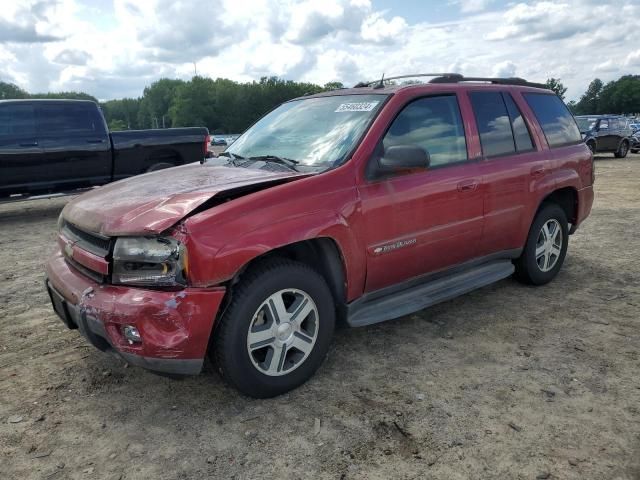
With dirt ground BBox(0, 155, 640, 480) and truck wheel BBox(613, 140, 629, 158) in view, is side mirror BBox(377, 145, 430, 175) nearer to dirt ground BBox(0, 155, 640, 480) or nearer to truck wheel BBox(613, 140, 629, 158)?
dirt ground BBox(0, 155, 640, 480)

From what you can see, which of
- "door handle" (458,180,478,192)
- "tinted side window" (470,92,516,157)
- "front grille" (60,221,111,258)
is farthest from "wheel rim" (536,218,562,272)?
"front grille" (60,221,111,258)

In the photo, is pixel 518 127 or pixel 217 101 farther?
pixel 217 101

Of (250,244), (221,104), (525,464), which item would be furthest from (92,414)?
(221,104)

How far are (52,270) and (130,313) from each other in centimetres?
107

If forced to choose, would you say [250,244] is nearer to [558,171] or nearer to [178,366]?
[178,366]

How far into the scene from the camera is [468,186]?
394 cm

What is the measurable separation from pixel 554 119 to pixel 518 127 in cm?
70

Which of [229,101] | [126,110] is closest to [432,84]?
[229,101]

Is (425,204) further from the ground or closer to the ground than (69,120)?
closer to the ground

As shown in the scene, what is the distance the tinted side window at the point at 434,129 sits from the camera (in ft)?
11.9

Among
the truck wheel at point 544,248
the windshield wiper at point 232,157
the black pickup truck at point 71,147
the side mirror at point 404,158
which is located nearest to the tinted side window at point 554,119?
the truck wheel at point 544,248

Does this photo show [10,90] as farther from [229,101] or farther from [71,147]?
[71,147]

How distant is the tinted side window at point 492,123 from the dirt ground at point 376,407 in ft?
4.44

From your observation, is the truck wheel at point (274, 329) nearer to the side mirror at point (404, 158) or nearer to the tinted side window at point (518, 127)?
the side mirror at point (404, 158)
